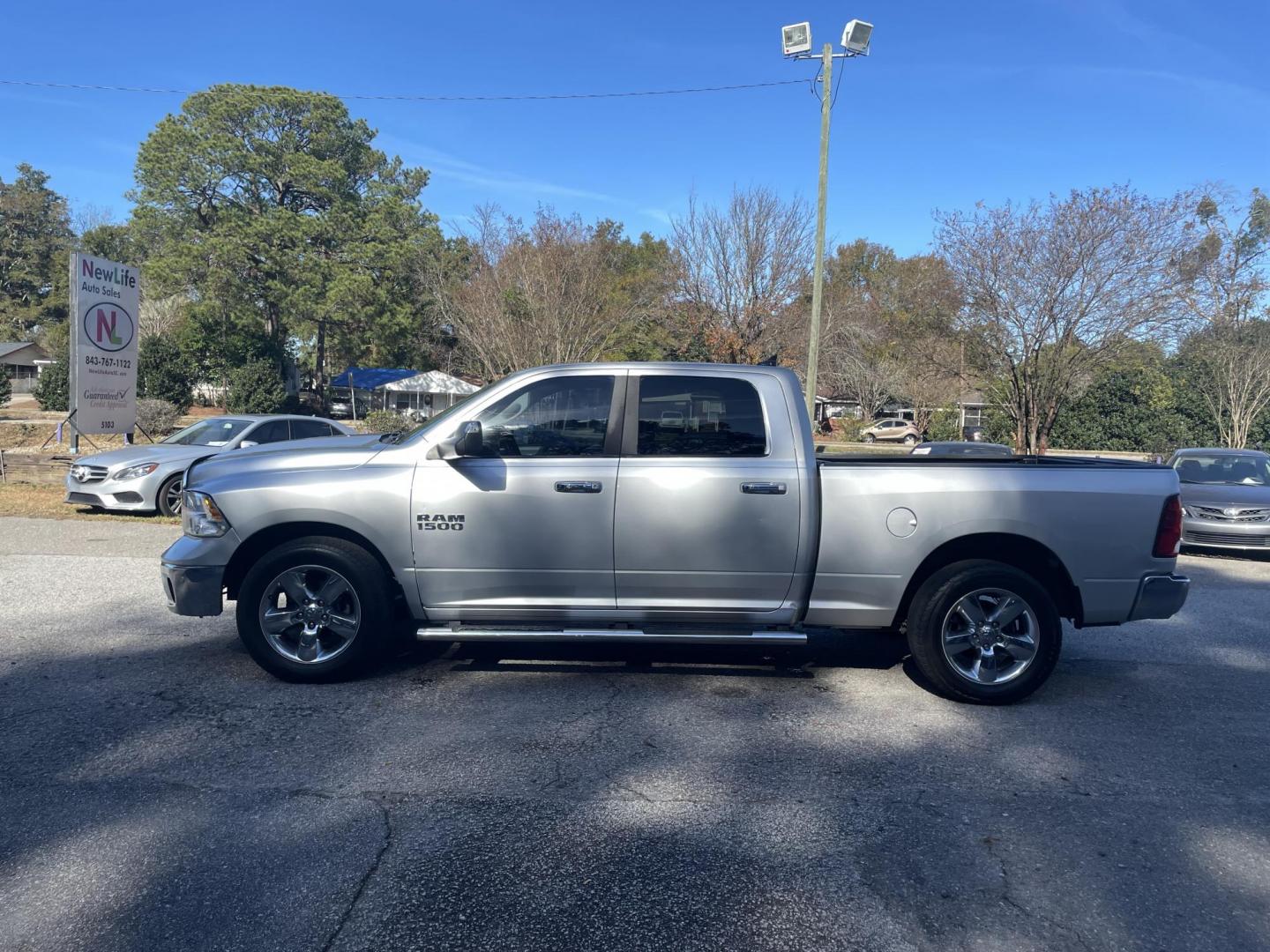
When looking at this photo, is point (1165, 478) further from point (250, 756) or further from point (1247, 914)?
point (250, 756)

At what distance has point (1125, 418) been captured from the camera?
30.3 metres

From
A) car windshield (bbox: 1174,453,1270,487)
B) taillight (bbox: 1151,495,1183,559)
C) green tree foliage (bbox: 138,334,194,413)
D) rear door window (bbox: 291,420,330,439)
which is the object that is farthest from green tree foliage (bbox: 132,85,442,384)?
taillight (bbox: 1151,495,1183,559)

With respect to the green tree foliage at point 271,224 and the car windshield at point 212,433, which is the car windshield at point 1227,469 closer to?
the car windshield at point 212,433

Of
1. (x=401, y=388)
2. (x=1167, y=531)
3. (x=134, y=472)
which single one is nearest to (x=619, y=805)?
(x=1167, y=531)

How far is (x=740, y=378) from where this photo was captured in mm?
5426

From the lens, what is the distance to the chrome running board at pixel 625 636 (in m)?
5.09

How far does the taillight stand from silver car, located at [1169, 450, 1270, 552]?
703 cm

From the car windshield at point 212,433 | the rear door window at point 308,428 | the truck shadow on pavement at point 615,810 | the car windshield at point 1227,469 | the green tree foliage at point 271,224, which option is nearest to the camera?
the truck shadow on pavement at point 615,810

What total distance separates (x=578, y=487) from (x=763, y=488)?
107 centimetres

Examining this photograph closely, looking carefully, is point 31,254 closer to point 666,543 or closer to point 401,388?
point 401,388

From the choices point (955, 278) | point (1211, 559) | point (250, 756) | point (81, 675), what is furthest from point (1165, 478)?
point (955, 278)

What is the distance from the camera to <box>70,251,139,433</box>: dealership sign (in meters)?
15.2

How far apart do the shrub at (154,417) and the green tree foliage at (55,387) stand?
15001 millimetres

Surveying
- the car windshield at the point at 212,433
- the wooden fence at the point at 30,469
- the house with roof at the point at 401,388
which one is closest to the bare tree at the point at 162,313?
the house with roof at the point at 401,388
